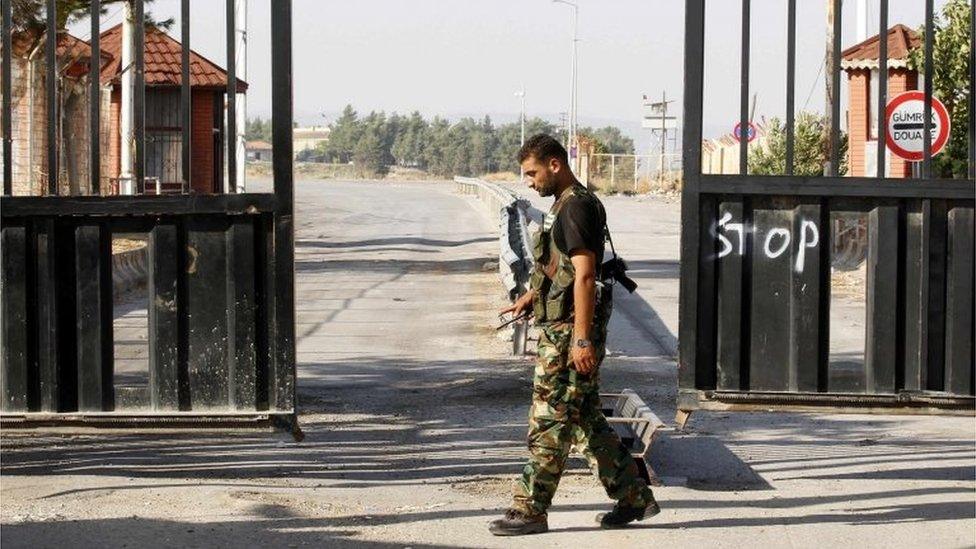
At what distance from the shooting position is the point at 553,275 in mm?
7176

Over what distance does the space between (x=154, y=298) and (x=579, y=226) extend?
2.26 metres

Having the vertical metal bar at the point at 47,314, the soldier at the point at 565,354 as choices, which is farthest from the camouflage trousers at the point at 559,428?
the vertical metal bar at the point at 47,314

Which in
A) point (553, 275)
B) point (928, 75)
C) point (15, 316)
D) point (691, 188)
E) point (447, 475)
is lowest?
point (447, 475)

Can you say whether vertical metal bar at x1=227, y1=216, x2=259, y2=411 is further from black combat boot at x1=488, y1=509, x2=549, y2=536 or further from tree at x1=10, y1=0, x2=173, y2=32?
tree at x1=10, y1=0, x2=173, y2=32

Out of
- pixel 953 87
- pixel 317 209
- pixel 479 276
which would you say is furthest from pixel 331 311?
pixel 317 209

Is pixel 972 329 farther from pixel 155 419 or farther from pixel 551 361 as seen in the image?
pixel 155 419

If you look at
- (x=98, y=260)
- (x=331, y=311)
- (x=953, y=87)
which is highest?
(x=953, y=87)

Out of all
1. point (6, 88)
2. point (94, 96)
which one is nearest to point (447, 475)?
point (94, 96)

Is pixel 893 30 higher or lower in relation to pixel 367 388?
higher

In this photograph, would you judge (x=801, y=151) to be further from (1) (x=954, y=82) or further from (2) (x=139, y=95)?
(2) (x=139, y=95)

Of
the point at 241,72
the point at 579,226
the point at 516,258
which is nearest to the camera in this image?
the point at 579,226

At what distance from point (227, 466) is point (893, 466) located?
3950mm

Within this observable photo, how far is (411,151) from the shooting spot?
176 m

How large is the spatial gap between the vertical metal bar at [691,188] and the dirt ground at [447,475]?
833 millimetres
